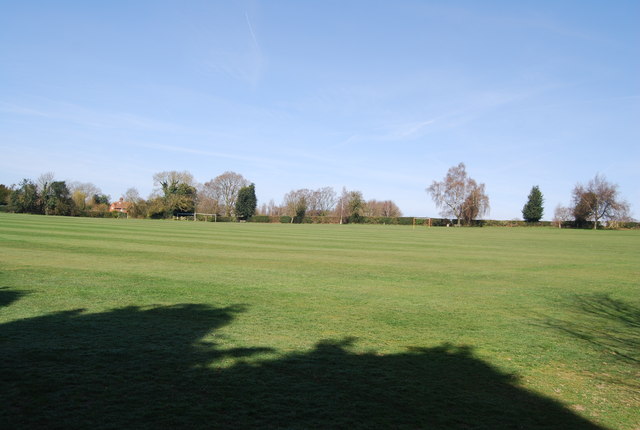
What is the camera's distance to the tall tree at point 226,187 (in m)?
113

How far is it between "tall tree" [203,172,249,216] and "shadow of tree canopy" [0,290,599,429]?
358ft

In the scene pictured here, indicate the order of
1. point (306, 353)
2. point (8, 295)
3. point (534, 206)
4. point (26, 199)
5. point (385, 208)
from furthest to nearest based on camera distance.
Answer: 1. point (385, 208)
2. point (534, 206)
3. point (26, 199)
4. point (8, 295)
5. point (306, 353)

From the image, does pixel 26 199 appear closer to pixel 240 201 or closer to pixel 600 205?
pixel 240 201

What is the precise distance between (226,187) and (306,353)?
367 ft

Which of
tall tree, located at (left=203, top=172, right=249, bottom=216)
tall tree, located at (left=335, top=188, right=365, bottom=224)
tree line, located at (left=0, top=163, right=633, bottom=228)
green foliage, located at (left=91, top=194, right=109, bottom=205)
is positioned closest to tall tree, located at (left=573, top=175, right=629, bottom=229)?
tree line, located at (left=0, top=163, right=633, bottom=228)

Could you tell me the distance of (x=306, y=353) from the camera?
199 inches

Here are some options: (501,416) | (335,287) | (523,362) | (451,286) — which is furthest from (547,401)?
(451,286)

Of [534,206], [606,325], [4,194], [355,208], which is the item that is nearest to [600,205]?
[534,206]

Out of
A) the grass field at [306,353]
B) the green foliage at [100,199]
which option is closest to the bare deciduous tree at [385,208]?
the green foliage at [100,199]

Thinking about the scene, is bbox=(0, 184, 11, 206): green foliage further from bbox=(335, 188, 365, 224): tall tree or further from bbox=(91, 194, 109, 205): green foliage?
bbox=(335, 188, 365, 224): tall tree

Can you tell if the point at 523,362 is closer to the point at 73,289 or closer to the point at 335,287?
the point at 335,287

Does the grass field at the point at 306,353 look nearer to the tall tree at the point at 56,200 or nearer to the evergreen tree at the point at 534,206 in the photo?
the tall tree at the point at 56,200

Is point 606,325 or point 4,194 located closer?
point 606,325

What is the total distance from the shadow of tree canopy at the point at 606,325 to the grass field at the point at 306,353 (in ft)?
0.17
